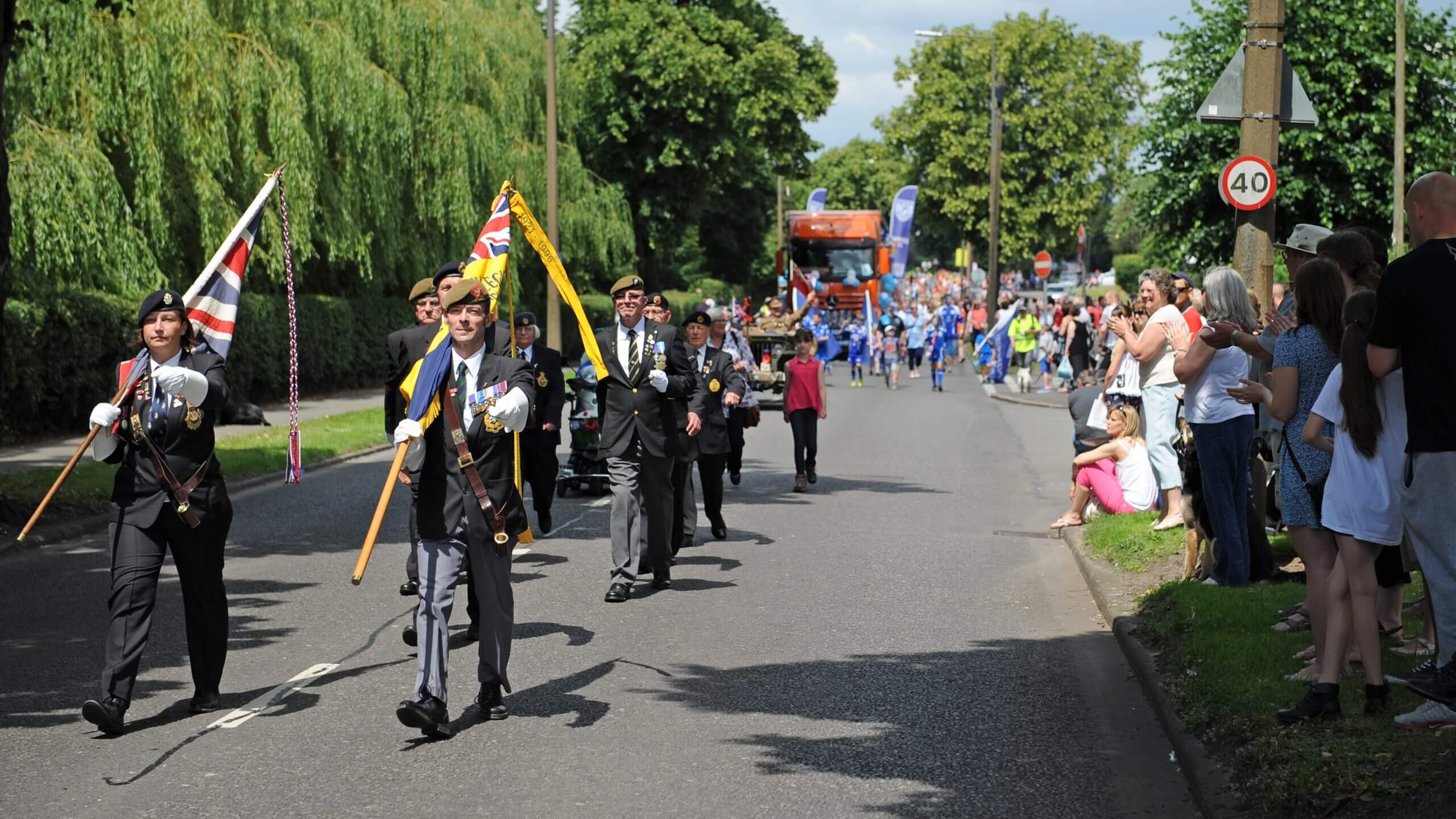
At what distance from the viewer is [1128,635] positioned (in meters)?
8.71

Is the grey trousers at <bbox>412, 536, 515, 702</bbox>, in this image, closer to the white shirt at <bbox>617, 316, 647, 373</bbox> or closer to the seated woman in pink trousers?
the white shirt at <bbox>617, 316, 647, 373</bbox>

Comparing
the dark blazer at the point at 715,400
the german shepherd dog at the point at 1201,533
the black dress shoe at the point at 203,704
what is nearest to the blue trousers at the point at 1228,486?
the german shepherd dog at the point at 1201,533

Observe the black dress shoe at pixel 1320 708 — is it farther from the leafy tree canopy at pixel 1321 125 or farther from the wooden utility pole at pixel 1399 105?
the leafy tree canopy at pixel 1321 125

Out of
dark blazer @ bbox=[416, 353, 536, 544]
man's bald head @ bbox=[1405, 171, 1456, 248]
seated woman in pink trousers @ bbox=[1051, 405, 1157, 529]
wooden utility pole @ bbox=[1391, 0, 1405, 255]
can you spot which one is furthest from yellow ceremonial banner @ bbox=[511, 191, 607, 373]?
wooden utility pole @ bbox=[1391, 0, 1405, 255]

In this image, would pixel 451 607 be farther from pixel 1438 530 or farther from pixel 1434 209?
pixel 1434 209

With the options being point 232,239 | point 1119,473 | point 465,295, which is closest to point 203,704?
point 465,295

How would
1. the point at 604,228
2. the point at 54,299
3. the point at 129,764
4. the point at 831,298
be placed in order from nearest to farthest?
the point at 129,764 < the point at 54,299 < the point at 604,228 < the point at 831,298

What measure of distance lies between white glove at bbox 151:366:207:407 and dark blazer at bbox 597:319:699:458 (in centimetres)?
366

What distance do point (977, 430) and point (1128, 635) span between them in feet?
53.2

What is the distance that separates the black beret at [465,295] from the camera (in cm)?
701

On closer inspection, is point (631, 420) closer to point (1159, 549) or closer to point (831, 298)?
point (1159, 549)

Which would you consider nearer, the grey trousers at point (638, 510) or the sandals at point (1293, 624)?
the sandals at point (1293, 624)

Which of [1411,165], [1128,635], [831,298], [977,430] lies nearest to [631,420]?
[1128,635]

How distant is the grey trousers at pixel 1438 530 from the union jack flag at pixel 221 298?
225 inches
